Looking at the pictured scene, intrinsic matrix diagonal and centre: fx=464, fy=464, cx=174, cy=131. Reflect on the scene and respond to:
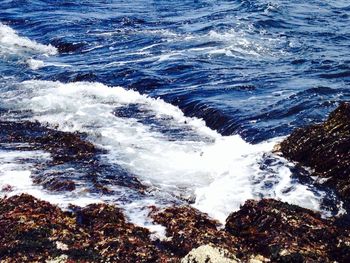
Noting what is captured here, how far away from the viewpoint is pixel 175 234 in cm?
710

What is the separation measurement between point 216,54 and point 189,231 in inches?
529

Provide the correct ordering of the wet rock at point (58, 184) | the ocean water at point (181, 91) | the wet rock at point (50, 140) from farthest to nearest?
1. the wet rock at point (50, 140)
2. the ocean water at point (181, 91)
3. the wet rock at point (58, 184)

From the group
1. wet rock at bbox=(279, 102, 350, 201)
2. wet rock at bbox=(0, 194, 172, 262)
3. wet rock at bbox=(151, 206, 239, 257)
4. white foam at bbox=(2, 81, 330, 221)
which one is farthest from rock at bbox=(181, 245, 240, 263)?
wet rock at bbox=(279, 102, 350, 201)

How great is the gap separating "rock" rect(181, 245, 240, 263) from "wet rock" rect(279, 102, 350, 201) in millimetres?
3303

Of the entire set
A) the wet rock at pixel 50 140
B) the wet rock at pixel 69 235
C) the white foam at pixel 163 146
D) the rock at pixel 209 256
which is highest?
the rock at pixel 209 256

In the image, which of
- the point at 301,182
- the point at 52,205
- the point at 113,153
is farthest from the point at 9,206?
the point at 301,182

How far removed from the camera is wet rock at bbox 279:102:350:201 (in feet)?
29.0

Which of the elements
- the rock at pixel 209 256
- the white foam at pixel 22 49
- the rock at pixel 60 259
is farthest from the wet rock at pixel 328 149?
the white foam at pixel 22 49

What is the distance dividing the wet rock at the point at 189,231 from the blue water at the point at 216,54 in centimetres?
494

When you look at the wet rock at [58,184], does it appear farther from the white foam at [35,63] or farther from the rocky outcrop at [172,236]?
the white foam at [35,63]

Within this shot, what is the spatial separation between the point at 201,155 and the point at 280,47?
10473mm

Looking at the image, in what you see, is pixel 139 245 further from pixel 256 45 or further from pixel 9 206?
pixel 256 45

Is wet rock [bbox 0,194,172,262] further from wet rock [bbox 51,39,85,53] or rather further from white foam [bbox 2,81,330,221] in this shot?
wet rock [bbox 51,39,85,53]

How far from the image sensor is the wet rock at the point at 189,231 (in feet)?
21.8
